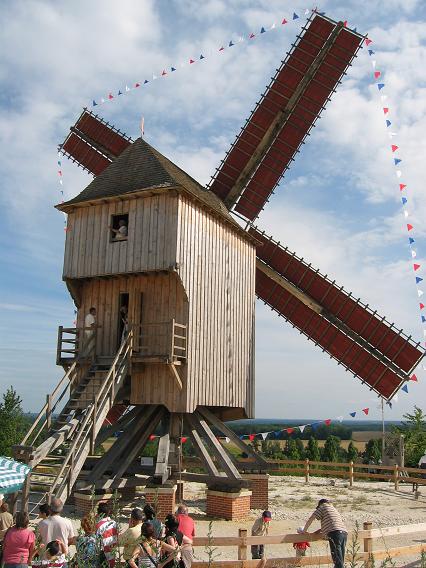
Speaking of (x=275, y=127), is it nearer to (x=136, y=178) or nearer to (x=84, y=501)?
(x=136, y=178)

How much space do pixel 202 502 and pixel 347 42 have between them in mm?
14957

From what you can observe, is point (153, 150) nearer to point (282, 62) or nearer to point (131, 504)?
point (282, 62)

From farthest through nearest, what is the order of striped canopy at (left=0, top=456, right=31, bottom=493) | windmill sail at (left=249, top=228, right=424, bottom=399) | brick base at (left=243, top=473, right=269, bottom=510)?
windmill sail at (left=249, top=228, right=424, bottom=399)
brick base at (left=243, top=473, right=269, bottom=510)
striped canopy at (left=0, top=456, right=31, bottom=493)

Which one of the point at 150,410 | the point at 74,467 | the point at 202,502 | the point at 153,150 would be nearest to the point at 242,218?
the point at 153,150

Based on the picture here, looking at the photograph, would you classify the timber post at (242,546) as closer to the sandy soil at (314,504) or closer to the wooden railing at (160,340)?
the sandy soil at (314,504)

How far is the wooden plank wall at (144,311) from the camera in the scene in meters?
14.9

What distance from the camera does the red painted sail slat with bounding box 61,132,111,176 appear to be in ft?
70.3

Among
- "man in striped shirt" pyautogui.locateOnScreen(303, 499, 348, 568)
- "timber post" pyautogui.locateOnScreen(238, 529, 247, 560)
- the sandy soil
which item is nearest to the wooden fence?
"timber post" pyautogui.locateOnScreen(238, 529, 247, 560)

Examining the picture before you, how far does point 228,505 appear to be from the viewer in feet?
48.7

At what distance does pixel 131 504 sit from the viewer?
53.8 feet

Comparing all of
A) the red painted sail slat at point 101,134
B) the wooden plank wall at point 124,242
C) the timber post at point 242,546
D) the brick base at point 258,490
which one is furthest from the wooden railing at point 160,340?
the red painted sail slat at point 101,134

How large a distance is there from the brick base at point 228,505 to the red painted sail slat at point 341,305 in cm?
649

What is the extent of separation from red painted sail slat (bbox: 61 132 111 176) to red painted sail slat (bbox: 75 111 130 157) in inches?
13.7

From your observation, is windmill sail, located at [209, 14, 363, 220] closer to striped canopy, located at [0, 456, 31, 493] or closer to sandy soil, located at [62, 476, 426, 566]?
sandy soil, located at [62, 476, 426, 566]
